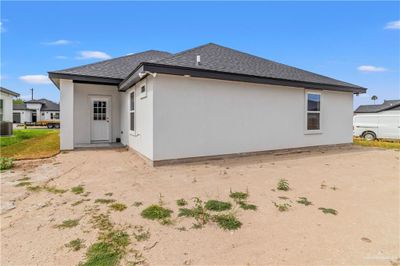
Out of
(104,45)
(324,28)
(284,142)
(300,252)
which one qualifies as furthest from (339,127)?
(104,45)

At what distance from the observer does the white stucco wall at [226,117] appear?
6.39 m

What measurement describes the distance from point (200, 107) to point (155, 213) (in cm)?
408

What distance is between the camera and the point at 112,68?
422 inches

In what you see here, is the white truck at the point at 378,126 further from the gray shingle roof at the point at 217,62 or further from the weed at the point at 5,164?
the weed at the point at 5,164

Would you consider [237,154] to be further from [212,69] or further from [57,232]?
[57,232]

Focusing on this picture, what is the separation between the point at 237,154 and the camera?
25.0ft

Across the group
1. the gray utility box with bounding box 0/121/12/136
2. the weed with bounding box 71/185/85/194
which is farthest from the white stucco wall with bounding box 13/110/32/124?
the weed with bounding box 71/185/85/194

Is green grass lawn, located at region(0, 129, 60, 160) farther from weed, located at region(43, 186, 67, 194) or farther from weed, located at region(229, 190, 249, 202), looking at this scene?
weed, located at region(229, 190, 249, 202)

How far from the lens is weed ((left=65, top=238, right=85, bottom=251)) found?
7.93 feet

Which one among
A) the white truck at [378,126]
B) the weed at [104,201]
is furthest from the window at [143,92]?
the white truck at [378,126]

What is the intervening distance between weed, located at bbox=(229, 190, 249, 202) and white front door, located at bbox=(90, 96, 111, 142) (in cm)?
876

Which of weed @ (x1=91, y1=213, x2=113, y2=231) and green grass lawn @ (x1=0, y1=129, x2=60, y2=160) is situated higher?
green grass lawn @ (x1=0, y1=129, x2=60, y2=160)

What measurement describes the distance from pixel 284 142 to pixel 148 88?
5.48 metres

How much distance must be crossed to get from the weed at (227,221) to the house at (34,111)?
51969mm
